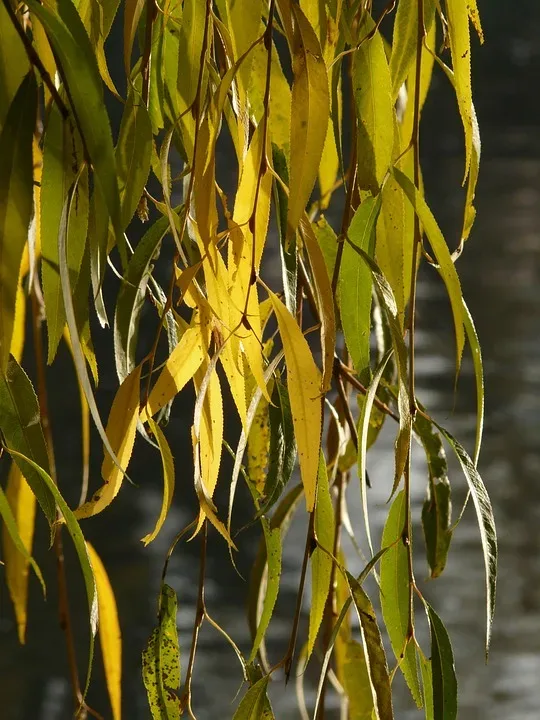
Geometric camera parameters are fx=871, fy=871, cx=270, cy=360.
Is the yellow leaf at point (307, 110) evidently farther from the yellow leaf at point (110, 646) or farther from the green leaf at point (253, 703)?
the yellow leaf at point (110, 646)

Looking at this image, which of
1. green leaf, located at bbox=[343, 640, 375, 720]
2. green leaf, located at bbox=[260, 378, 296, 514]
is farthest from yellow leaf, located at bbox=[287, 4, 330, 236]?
green leaf, located at bbox=[343, 640, 375, 720]

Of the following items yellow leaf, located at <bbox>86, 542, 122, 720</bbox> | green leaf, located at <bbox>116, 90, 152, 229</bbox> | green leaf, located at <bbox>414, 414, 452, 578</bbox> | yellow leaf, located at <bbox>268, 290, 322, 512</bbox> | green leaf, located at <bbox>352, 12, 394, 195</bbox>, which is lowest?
yellow leaf, located at <bbox>86, 542, 122, 720</bbox>

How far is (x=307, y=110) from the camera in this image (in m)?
0.26

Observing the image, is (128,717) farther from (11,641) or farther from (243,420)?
(243,420)

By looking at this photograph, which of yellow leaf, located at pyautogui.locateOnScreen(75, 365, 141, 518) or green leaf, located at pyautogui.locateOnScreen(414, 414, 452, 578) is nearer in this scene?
yellow leaf, located at pyautogui.locateOnScreen(75, 365, 141, 518)

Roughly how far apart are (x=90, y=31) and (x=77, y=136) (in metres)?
0.09

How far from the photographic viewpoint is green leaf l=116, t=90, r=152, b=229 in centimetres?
30

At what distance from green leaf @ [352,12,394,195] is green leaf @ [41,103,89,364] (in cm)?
10

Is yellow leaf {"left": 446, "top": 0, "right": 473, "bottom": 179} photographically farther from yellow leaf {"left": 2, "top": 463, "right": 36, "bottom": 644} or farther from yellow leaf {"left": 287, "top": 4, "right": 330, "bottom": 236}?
yellow leaf {"left": 2, "top": 463, "right": 36, "bottom": 644}

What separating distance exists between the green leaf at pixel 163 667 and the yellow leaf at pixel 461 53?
0.72 ft

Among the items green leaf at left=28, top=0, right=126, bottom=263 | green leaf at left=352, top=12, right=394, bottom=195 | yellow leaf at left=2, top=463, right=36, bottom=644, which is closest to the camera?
green leaf at left=28, top=0, right=126, bottom=263

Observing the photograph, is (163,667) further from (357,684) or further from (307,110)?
(307,110)

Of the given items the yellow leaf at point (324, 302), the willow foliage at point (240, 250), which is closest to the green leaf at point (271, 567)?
the willow foliage at point (240, 250)

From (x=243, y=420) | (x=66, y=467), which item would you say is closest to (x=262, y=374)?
(x=243, y=420)
